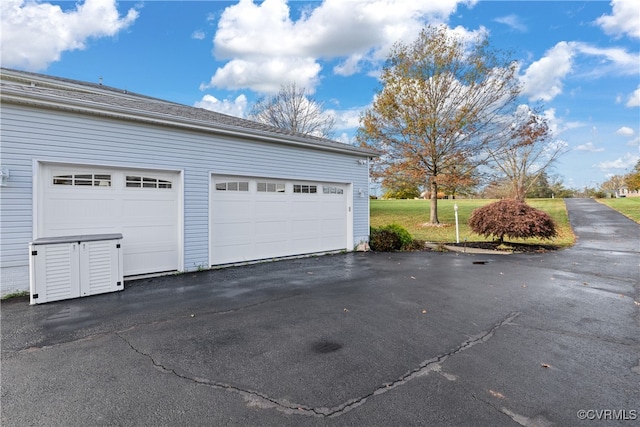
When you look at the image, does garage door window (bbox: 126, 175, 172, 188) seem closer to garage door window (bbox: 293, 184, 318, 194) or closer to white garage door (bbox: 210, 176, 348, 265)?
white garage door (bbox: 210, 176, 348, 265)

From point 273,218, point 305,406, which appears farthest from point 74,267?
Result: point 305,406

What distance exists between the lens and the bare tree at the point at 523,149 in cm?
1609

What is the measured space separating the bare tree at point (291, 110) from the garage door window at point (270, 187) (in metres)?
16.5

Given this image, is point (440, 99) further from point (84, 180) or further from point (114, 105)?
point (84, 180)

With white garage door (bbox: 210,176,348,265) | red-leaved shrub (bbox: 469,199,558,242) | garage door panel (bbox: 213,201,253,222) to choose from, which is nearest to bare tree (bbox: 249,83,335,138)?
white garage door (bbox: 210,176,348,265)

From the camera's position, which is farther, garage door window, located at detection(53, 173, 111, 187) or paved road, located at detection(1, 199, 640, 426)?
garage door window, located at detection(53, 173, 111, 187)

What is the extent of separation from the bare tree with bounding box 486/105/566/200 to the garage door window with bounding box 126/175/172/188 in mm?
16368

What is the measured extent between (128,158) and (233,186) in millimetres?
2400

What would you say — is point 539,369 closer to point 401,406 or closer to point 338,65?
point 401,406

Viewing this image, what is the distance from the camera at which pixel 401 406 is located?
2.34m

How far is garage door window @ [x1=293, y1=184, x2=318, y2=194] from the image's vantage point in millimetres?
9127

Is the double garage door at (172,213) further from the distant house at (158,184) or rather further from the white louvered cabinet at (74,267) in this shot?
the white louvered cabinet at (74,267)

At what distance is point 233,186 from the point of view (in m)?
7.91

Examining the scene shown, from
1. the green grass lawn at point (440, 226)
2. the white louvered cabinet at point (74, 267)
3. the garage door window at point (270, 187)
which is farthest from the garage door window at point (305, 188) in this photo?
the green grass lawn at point (440, 226)
